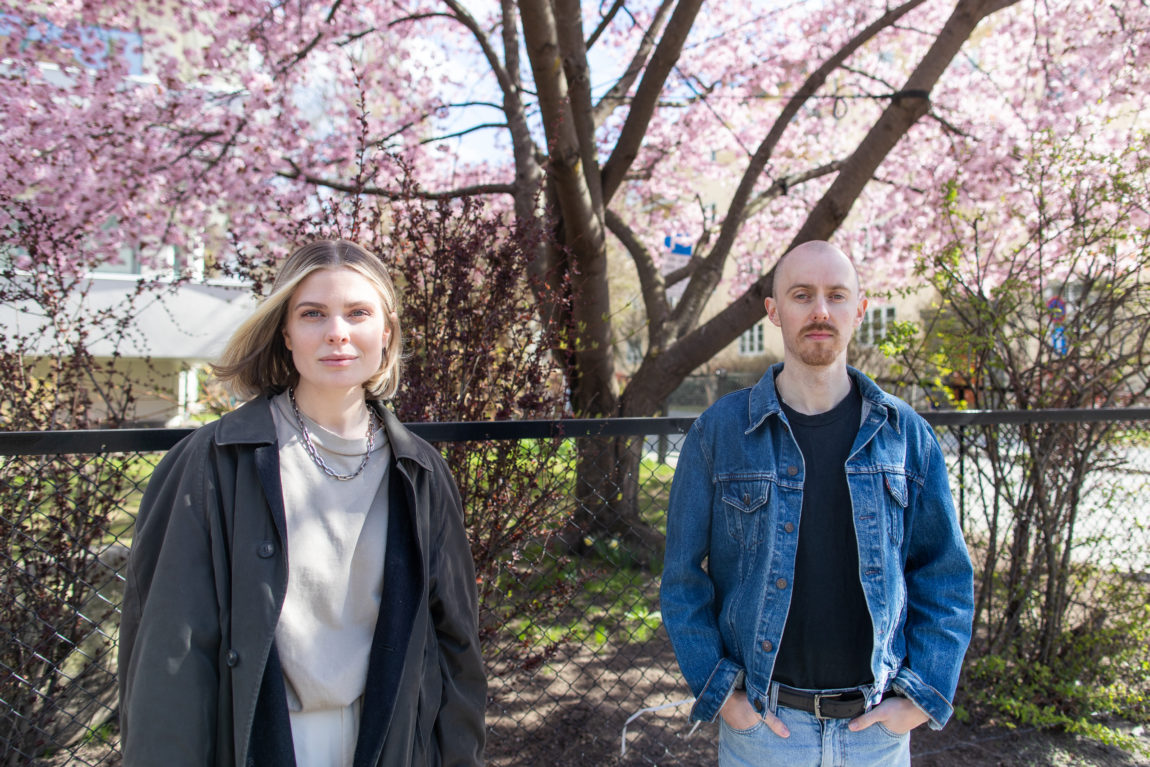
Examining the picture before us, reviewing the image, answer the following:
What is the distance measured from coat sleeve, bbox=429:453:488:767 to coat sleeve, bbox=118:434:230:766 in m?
0.46

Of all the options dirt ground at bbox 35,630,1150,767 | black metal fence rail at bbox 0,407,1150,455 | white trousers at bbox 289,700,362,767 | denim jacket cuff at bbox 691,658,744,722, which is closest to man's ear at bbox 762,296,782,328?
black metal fence rail at bbox 0,407,1150,455

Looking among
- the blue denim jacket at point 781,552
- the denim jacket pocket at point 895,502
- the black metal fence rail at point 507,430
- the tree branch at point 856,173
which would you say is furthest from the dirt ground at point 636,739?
the tree branch at point 856,173

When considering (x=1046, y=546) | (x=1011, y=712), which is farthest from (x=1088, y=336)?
A: (x=1011, y=712)

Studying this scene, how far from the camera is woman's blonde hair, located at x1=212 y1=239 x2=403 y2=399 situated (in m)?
1.60


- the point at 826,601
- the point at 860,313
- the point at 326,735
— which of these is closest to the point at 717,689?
the point at 826,601

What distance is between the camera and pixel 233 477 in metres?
1.42

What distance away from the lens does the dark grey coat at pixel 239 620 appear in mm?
1266

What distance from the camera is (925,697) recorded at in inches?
64.9

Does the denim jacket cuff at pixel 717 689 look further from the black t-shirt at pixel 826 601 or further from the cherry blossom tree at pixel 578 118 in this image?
the cherry blossom tree at pixel 578 118

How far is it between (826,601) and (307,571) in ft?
3.72

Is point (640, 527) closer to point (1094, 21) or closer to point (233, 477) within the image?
point (233, 477)

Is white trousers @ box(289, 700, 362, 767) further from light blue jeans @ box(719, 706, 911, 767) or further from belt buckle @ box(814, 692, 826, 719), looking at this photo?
belt buckle @ box(814, 692, 826, 719)

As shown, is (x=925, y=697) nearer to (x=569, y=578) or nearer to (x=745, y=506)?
(x=745, y=506)

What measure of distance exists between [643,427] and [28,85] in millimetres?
6557
